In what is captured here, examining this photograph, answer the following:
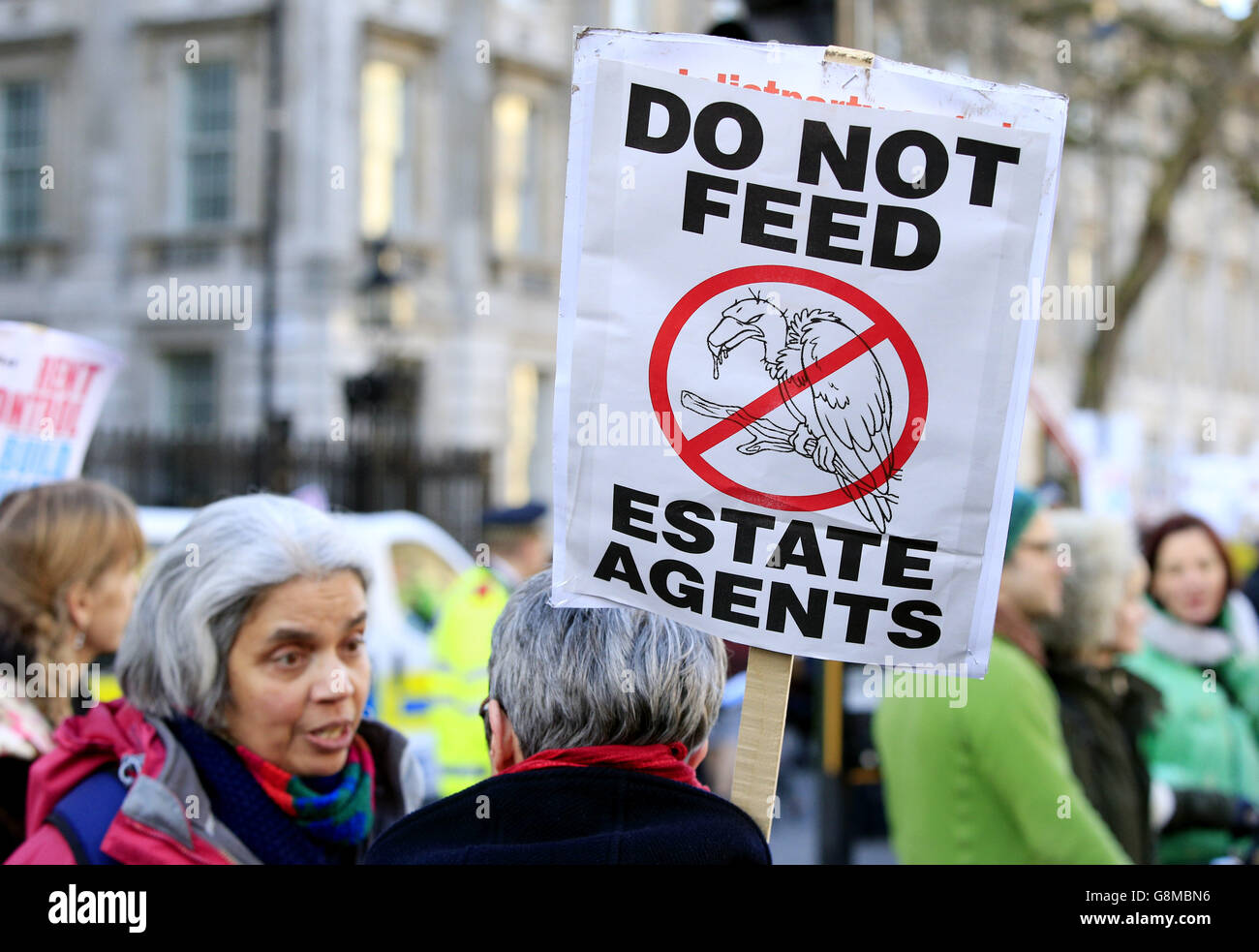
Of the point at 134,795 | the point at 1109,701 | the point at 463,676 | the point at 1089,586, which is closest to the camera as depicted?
the point at 134,795

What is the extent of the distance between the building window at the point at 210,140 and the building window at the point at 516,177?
4.06 meters

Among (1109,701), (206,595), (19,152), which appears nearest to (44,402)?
(206,595)

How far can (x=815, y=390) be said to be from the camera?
2.20m

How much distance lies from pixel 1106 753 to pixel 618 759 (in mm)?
2168

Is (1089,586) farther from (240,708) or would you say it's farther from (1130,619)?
(240,708)

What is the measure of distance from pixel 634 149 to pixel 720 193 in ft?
0.45

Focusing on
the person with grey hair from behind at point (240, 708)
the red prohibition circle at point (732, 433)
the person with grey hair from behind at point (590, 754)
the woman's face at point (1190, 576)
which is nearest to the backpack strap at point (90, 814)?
the person with grey hair from behind at point (240, 708)

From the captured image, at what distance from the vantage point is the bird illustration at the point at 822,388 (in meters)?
2.19

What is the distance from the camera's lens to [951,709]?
358cm

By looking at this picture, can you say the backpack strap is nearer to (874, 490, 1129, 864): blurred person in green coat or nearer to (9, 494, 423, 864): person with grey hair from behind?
(9, 494, 423, 864): person with grey hair from behind

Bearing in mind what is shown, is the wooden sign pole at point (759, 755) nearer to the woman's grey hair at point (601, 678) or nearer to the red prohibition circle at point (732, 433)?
the woman's grey hair at point (601, 678)

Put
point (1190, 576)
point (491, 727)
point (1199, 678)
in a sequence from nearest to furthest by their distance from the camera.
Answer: point (491, 727) < point (1199, 678) < point (1190, 576)
